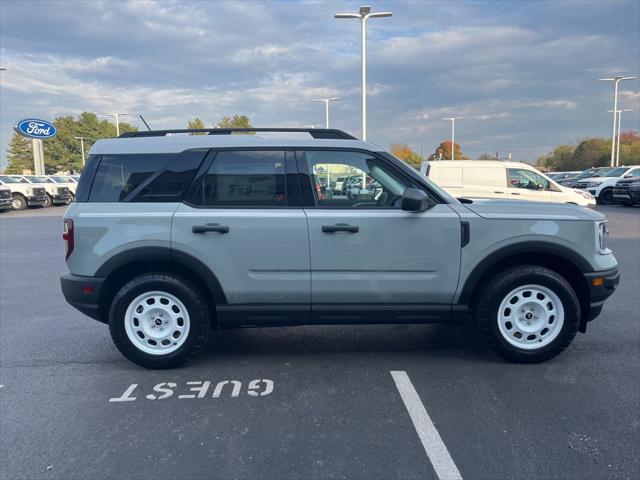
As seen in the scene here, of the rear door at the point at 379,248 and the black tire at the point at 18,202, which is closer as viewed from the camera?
the rear door at the point at 379,248

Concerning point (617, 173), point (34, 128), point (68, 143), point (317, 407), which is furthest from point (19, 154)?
point (317, 407)

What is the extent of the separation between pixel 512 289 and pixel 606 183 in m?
22.9

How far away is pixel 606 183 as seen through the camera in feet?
77.1

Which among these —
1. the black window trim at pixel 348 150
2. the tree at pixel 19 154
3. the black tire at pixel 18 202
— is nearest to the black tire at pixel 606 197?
the black window trim at pixel 348 150

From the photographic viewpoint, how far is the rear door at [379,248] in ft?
13.3

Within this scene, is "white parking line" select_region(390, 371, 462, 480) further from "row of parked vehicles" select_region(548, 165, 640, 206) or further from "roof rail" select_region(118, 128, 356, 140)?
"row of parked vehicles" select_region(548, 165, 640, 206)

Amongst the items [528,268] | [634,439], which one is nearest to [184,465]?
[634,439]

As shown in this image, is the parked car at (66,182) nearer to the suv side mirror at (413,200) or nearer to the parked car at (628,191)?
the parked car at (628,191)

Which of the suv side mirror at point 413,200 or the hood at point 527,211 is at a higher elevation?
the suv side mirror at point 413,200

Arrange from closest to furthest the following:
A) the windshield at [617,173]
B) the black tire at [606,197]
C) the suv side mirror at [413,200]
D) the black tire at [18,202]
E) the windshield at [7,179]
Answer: the suv side mirror at [413,200] < the black tire at [606,197] < the windshield at [617,173] < the black tire at [18,202] < the windshield at [7,179]

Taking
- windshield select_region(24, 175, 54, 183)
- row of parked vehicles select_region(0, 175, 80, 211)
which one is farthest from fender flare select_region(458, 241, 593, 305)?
windshield select_region(24, 175, 54, 183)

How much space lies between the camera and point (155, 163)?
4.17 metres

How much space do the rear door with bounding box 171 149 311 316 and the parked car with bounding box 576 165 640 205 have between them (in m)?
23.4

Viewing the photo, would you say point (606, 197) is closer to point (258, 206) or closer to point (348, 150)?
point (348, 150)
